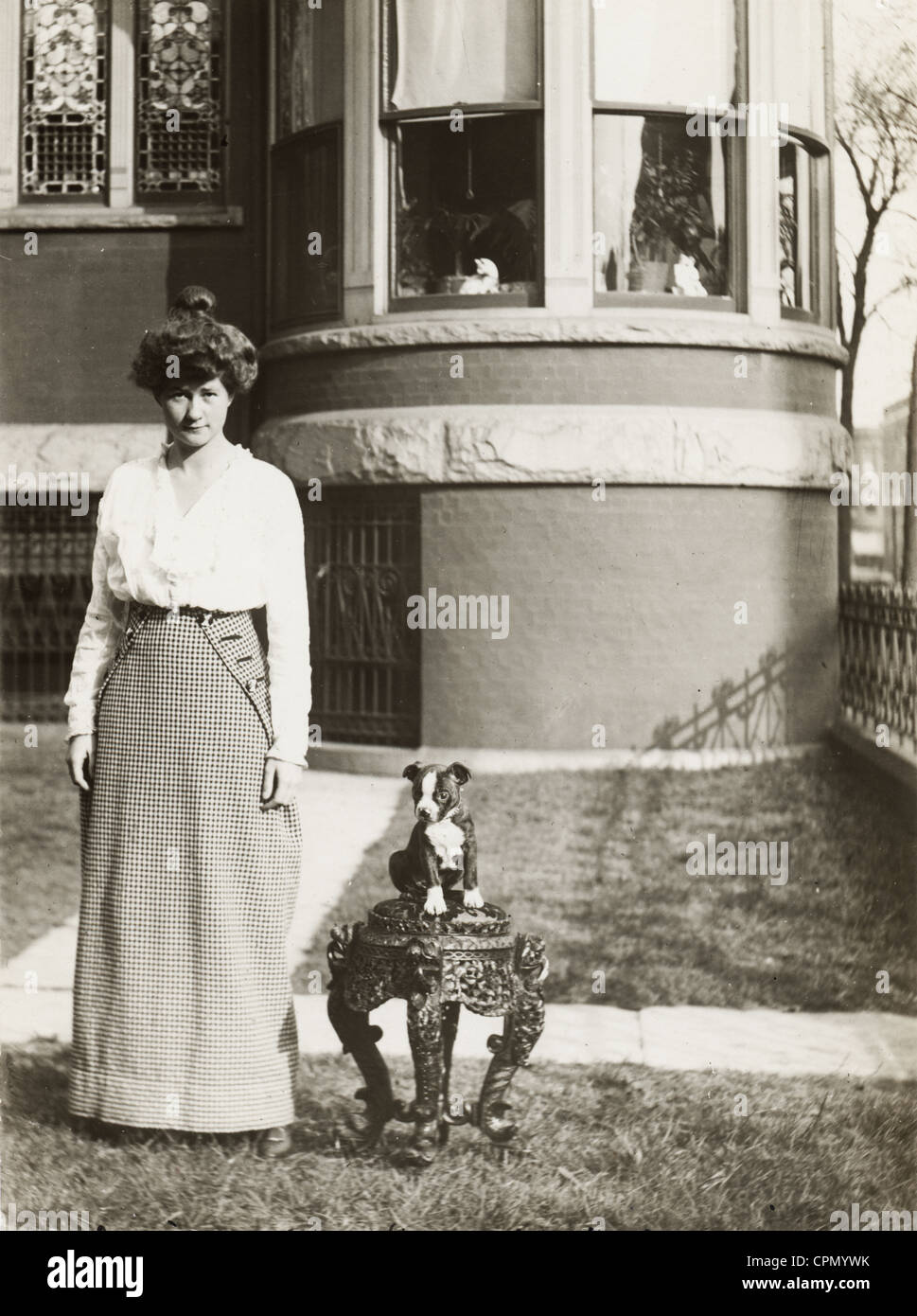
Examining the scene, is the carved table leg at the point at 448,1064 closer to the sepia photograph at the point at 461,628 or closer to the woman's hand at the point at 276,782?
the sepia photograph at the point at 461,628

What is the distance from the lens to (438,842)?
431cm

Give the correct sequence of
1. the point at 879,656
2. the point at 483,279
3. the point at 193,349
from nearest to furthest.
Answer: the point at 193,349 < the point at 879,656 < the point at 483,279

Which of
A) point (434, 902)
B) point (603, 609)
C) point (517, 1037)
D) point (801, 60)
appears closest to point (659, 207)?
point (801, 60)

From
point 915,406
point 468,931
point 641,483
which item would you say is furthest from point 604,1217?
point 641,483

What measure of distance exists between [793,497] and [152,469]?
5.59m

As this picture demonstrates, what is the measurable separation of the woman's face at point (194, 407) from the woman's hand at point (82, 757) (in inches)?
36.7

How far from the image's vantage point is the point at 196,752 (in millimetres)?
4270

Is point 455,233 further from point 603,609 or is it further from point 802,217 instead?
point 603,609

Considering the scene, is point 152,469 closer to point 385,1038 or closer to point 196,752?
point 196,752

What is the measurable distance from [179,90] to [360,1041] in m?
7.85

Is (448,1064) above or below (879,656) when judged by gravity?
below

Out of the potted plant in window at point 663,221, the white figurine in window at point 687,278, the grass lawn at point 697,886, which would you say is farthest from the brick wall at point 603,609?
the potted plant in window at point 663,221

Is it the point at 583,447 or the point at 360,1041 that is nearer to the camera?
the point at 360,1041

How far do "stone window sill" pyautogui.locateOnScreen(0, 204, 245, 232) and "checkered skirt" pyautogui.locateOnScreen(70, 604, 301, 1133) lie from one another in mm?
6426
